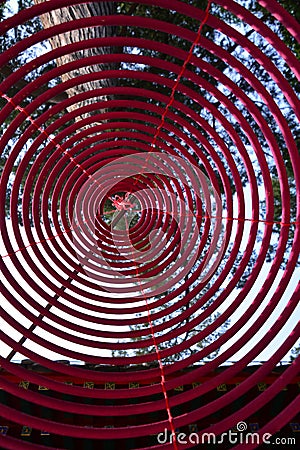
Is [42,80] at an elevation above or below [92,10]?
below

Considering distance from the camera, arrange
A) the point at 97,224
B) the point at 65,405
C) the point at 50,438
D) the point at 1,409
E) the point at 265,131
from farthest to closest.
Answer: the point at 97,224 → the point at 50,438 → the point at 265,131 → the point at 65,405 → the point at 1,409

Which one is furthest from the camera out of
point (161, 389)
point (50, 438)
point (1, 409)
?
point (50, 438)

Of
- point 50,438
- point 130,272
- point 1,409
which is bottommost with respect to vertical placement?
point 50,438

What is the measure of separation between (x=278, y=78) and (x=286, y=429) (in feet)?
6.79

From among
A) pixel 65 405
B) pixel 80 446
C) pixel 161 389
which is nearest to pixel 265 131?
pixel 161 389

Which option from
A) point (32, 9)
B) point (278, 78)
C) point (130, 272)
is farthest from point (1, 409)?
point (130, 272)

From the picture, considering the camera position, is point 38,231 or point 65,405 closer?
point 65,405

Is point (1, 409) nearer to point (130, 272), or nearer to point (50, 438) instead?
point (50, 438)

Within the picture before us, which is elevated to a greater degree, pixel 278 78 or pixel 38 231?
A: pixel 278 78

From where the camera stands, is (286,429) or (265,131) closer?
(265,131)

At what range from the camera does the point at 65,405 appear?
1480 millimetres

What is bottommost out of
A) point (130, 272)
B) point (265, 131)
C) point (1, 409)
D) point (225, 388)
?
point (1, 409)

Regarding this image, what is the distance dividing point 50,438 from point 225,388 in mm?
1131

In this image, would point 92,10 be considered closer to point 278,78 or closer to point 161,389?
point 278,78
